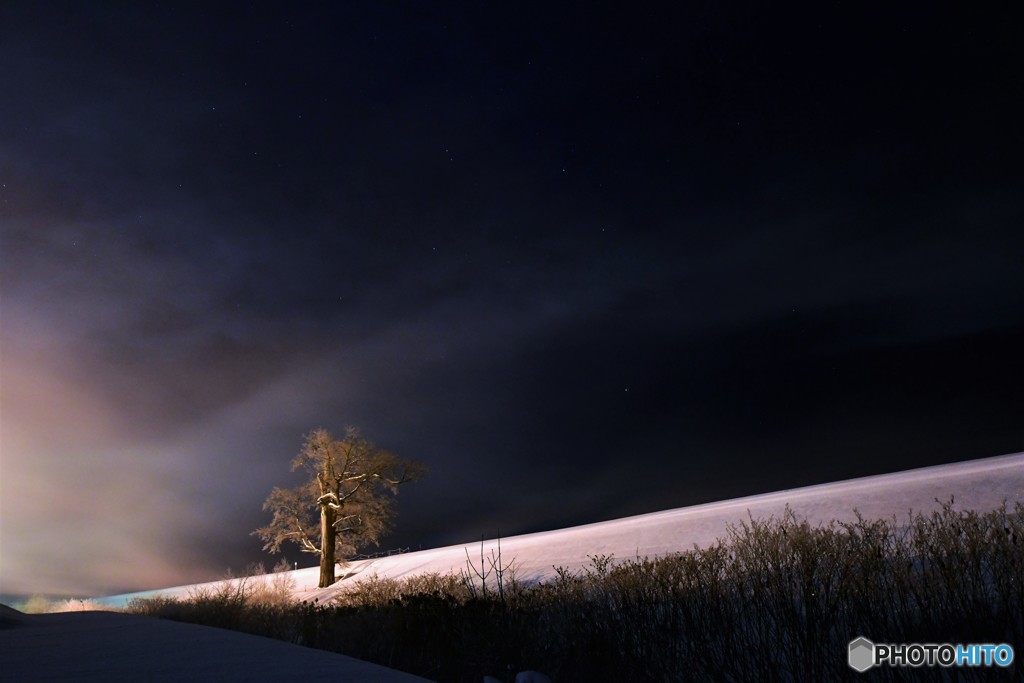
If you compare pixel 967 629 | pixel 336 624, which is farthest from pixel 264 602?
pixel 967 629

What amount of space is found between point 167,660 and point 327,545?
24.0 m

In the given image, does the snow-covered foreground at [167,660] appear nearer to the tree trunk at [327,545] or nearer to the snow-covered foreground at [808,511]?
the snow-covered foreground at [808,511]

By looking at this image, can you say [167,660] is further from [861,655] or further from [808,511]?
[808,511]

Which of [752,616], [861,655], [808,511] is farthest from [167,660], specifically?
[808,511]

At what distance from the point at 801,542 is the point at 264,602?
49.3ft

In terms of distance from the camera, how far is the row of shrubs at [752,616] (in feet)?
20.7

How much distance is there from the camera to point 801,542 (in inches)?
318

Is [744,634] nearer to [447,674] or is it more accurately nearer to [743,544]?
[743,544]

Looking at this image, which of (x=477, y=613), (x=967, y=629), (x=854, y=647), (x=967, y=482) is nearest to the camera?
→ (x=967, y=629)

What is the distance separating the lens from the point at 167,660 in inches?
187

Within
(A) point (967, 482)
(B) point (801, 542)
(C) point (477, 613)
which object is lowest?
(C) point (477, 613)

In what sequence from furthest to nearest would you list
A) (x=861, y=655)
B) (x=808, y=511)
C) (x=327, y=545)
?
(x=327, y=545)
(x=808, y=511)
(x=861, y=655)

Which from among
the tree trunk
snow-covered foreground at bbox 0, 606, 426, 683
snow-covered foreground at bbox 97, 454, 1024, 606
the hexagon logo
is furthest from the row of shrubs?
the tree trunk

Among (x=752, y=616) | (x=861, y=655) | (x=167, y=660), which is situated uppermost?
(x=167, y=660)
